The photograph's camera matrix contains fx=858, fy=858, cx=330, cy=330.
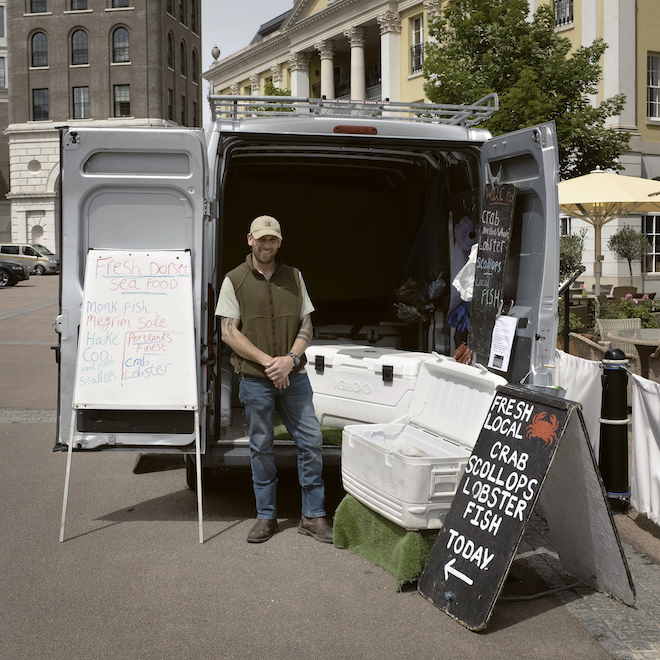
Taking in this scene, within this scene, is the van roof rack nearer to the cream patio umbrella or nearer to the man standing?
the man standing

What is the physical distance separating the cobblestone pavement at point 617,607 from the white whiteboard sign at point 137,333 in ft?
7.58

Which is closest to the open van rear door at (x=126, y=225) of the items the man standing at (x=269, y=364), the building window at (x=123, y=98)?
the man standing at (x=269, y=364)

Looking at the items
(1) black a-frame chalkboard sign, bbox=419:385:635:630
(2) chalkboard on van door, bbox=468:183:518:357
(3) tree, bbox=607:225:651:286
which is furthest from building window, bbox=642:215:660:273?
(1) black a-frame chalkboard sign, bbox=419:385:635:630

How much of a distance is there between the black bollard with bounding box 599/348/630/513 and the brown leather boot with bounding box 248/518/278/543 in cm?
212

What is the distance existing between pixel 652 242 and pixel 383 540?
25.2m

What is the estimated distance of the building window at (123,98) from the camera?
61.1 metres

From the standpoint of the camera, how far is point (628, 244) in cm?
2512

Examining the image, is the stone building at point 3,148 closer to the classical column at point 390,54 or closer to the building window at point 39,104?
the building window at point 39,104

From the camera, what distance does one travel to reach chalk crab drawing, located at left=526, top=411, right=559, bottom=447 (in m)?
4.18

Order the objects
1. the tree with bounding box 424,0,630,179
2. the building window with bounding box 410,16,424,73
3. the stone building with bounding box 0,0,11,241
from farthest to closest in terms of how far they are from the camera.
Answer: the stone building with bounding box 0,0,11,241
the building window with bounding box 410,16,424,73
the tree with bounding box 424,0,630,179

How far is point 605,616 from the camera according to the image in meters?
4.15

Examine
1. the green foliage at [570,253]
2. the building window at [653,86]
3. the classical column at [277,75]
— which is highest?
the classical column at [277,75]

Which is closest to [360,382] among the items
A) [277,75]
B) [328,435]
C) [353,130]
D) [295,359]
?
[328,435]

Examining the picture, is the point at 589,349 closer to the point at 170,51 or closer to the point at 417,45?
the point at 417,45
